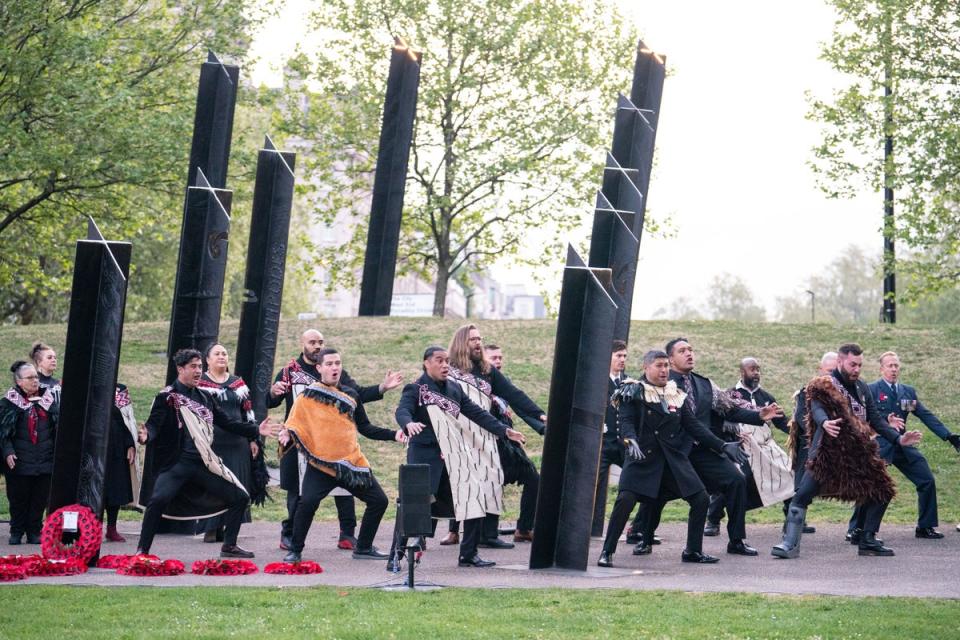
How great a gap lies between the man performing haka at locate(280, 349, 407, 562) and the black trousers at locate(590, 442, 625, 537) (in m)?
3.14

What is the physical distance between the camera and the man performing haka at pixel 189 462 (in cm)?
1278

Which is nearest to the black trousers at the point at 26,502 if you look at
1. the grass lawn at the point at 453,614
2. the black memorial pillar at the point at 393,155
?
the grass lawn at the point at 453,614

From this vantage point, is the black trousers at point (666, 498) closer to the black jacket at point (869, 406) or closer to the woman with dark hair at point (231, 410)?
the black jacket at point (869, 406)

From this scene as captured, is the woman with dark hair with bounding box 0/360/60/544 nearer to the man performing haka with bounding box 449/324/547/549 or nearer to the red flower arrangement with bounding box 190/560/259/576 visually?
the red flower arrangement with bounding box 190/560/259/576

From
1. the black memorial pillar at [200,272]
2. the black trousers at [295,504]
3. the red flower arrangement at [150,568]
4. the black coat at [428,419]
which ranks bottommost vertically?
the red flower arrangement at [150,568]

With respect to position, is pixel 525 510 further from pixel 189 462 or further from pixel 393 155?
pixel 393 155

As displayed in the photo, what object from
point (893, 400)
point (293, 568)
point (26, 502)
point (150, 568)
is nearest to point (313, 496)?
point (293, 568)

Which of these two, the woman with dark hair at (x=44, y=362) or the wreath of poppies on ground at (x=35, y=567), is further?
the woman with dark hair at (x=44, y=362)

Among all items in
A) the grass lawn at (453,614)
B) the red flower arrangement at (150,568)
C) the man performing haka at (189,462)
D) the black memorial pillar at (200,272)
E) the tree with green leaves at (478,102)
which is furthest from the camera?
the tree with green leaves at (478,102)

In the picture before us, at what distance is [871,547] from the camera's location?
13.8m

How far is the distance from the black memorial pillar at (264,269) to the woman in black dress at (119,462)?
2.66m

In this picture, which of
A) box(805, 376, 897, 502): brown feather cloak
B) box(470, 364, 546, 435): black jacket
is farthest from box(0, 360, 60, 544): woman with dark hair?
box(805, 376, 897, 502): brown feather cloak

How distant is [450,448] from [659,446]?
1982mm

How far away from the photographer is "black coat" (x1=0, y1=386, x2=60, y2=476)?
573 inches
